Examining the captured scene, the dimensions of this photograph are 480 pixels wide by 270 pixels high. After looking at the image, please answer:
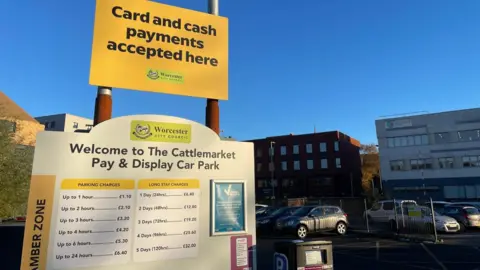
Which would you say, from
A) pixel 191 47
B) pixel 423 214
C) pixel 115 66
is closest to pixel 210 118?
pixel 191 47

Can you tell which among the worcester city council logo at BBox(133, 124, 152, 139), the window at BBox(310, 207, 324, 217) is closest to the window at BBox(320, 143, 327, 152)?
the window at BBox(310, 207, 324, 217)

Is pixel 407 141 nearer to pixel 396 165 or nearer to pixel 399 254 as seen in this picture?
pixel 396 165

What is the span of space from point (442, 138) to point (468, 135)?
3.11m

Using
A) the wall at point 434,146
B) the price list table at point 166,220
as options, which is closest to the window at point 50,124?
the wall at point 434,146

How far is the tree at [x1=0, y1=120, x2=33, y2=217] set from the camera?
15109 mm

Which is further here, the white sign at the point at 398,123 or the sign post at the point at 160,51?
the white sign at the point at 398,123

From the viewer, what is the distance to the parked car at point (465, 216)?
21.8 metres

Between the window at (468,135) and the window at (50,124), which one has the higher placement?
the window at (50,124)

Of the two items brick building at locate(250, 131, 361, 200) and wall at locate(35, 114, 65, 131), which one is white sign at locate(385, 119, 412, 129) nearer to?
brick building at locate(250, 131, 361, 200)

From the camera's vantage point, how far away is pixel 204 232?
16.8ft

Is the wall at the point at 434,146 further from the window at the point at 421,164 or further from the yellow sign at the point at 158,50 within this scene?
the yellow sign at the point at 158,50

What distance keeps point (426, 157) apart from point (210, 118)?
53275 millimetres

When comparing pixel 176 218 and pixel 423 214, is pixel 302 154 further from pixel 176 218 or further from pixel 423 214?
pixel 176 218

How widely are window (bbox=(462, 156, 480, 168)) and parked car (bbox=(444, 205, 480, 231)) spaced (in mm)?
31193
